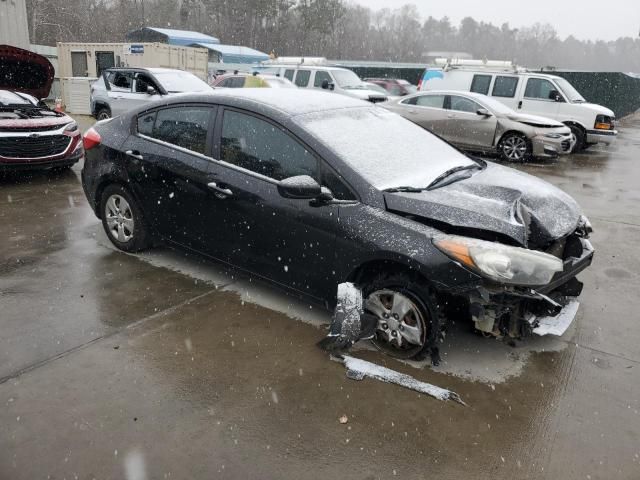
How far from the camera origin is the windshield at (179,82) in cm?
1165

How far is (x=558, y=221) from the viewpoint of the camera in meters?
3.71

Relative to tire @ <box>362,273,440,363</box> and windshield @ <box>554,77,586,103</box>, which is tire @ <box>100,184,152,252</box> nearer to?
tire @ <box>362,273,440,363</box>

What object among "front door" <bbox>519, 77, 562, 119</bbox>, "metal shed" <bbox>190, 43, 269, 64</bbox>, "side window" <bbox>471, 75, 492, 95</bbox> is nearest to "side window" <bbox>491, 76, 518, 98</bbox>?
"side window" <bbox>471, 75, 492, 95</bbox>

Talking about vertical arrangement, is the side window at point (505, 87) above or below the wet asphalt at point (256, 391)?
above

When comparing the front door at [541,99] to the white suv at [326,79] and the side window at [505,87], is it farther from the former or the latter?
the white suv at [326,79]

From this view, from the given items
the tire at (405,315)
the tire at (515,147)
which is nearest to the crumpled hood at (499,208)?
the tire at (405,315)

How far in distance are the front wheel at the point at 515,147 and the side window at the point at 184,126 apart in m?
8.78

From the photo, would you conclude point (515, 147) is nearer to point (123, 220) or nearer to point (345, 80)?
point (345, 80)

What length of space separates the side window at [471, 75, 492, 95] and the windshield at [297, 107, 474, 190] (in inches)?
396

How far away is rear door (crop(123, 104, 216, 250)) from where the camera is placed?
4301 millimetres

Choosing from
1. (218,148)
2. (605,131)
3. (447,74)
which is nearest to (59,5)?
(447,74)

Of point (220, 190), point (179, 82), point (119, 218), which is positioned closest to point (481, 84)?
point (179, 82)

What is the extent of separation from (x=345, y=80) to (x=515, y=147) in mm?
6076

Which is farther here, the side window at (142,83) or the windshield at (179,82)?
the side window at (142,83)
